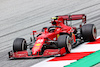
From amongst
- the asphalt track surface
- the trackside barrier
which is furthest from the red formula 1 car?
the asphalt track surface

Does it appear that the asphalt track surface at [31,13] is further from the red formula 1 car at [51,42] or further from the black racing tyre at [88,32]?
the black racing tyre at [88,32]

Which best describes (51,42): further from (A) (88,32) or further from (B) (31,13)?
(B) (31,13)

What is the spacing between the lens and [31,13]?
25516mm

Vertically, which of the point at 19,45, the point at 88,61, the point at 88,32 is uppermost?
the point at 88,32

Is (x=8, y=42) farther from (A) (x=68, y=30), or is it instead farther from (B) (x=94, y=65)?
(B) (x=94, y=65)

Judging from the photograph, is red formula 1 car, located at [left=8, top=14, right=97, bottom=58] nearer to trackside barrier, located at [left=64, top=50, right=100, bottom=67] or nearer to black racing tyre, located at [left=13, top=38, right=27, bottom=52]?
black racing tyre, located at [left=13, top=38, right=27, bottom=52]

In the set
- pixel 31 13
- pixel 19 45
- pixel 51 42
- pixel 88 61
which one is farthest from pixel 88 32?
pixel 31 13

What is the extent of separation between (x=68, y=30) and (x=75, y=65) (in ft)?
13.1

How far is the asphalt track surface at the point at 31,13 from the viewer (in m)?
19.2

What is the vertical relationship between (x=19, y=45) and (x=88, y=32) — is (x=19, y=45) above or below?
below

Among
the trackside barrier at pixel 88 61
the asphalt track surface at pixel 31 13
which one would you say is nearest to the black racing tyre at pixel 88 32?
the trackside barrier at pixel 88 61

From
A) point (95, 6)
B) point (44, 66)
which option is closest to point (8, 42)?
point (44, 66)

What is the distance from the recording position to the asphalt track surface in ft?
62.9

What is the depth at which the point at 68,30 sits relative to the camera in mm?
13031
